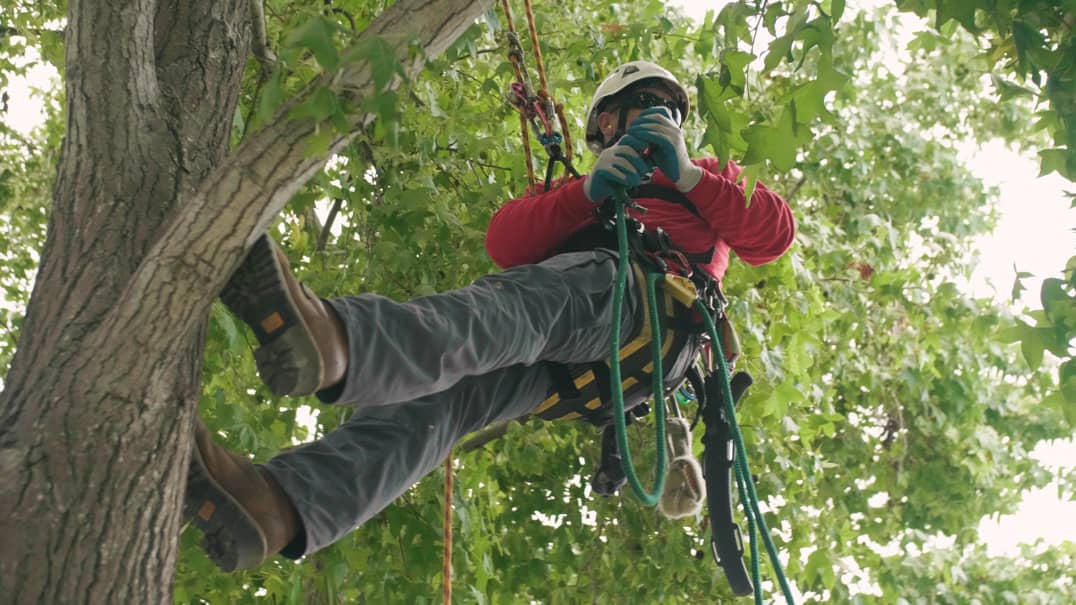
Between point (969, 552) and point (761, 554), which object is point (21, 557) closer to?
point (761, 554)

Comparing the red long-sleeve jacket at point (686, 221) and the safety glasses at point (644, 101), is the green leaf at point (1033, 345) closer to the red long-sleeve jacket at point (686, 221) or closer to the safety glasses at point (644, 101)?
the red long-sleeve jacket at point (686, 221)

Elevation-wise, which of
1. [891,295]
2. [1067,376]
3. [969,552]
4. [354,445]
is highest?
[891,295]

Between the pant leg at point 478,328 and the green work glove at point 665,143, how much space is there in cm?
27

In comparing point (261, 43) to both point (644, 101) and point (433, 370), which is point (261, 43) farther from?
point (433, 370)

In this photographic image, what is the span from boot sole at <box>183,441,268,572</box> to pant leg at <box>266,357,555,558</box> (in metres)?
0.16

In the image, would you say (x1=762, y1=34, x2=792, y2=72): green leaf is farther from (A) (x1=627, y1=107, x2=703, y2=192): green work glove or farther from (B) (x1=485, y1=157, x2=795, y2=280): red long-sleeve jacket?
(B) (x1=485, y1=157, x2=795, y2=280): red long-sleeve jacket

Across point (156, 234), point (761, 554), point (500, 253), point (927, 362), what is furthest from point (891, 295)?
point (156, 234)

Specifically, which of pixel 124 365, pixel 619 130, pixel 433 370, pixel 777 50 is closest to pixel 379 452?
pixel 433 370

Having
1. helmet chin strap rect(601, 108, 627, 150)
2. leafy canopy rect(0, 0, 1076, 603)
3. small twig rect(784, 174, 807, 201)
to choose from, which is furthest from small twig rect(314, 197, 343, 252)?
small twig rect(784, 174, 807, 201)

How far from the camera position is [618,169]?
2471 millimetres

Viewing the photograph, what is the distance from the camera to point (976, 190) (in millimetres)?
7516

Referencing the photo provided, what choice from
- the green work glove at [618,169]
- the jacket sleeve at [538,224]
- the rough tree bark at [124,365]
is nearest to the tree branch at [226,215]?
the rough tree bark at [124,365]

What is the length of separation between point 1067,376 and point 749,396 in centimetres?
187

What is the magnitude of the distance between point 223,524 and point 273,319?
428 mm
